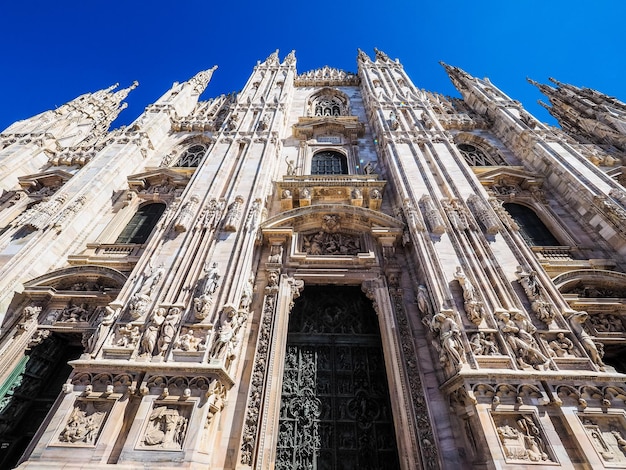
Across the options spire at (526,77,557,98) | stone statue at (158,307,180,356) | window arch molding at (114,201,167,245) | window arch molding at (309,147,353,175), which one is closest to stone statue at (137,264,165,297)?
stone statue at (158,307,180,356)

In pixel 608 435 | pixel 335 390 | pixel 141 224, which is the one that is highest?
pixel 141 224

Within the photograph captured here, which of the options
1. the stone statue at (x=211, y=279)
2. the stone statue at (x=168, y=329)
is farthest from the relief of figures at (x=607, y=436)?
the stone statue at (x=168, y=329)

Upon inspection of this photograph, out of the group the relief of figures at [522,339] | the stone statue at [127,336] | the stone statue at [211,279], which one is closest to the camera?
the relief of figures at [522,339]

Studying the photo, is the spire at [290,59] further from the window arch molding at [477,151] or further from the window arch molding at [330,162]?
the window arch molding at [477,151]

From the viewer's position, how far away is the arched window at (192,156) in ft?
49.6

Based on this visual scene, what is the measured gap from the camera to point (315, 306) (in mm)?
→ 8883

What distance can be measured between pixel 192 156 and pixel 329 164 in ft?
24.3

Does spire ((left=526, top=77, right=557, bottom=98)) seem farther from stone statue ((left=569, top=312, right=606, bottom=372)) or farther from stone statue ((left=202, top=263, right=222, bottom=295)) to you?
stone statue ((left=202, top=263, right=222, bottom=295))

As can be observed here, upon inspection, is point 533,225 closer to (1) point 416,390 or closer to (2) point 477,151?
(2) point 477,151

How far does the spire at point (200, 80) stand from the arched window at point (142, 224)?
13.6 m

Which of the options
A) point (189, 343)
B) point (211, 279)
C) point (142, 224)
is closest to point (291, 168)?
point (142, 224)

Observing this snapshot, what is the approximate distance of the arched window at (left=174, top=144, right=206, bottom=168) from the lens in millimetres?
15133

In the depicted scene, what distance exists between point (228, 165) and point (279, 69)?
12.8m

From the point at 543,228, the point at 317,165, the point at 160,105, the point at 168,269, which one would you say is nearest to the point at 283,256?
the point at 168,269
